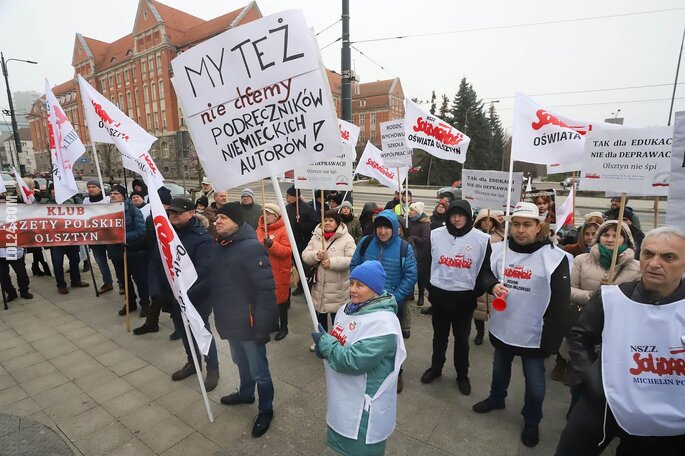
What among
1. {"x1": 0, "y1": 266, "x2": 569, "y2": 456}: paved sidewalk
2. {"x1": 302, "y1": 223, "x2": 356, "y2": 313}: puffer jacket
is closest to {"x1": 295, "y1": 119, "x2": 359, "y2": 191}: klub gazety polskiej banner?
{"x1": 302, "y1": 223, "x2": 356, "y2": 313}: puffer jacket

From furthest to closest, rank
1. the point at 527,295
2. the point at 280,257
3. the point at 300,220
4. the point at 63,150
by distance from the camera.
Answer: the point at 300,220
the point at 63,150
the point at 280,257
the point at 527,295

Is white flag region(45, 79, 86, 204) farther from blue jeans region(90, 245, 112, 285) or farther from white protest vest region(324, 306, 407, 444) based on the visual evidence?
white protest vest region(324, 306, 407, 444)

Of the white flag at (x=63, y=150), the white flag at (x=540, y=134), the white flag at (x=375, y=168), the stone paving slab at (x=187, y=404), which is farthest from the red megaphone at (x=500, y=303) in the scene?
the white flag at (x=63, y=150)

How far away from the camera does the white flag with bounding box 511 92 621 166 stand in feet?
12.1

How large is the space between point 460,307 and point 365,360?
1.85 meters

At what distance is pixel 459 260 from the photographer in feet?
11.6

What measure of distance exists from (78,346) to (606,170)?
6.85 meters

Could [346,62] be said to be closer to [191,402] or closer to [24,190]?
[191,402]

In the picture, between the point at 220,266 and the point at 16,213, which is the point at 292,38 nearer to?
the point at 220,266

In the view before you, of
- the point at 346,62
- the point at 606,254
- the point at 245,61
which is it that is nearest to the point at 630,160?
the point at 606,254

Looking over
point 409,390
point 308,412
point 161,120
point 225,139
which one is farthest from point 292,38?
point 161,120

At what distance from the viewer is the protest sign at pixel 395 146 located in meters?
6.15

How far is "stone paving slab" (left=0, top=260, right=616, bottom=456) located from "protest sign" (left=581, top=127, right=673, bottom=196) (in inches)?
89.1

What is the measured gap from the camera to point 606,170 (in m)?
3.49
